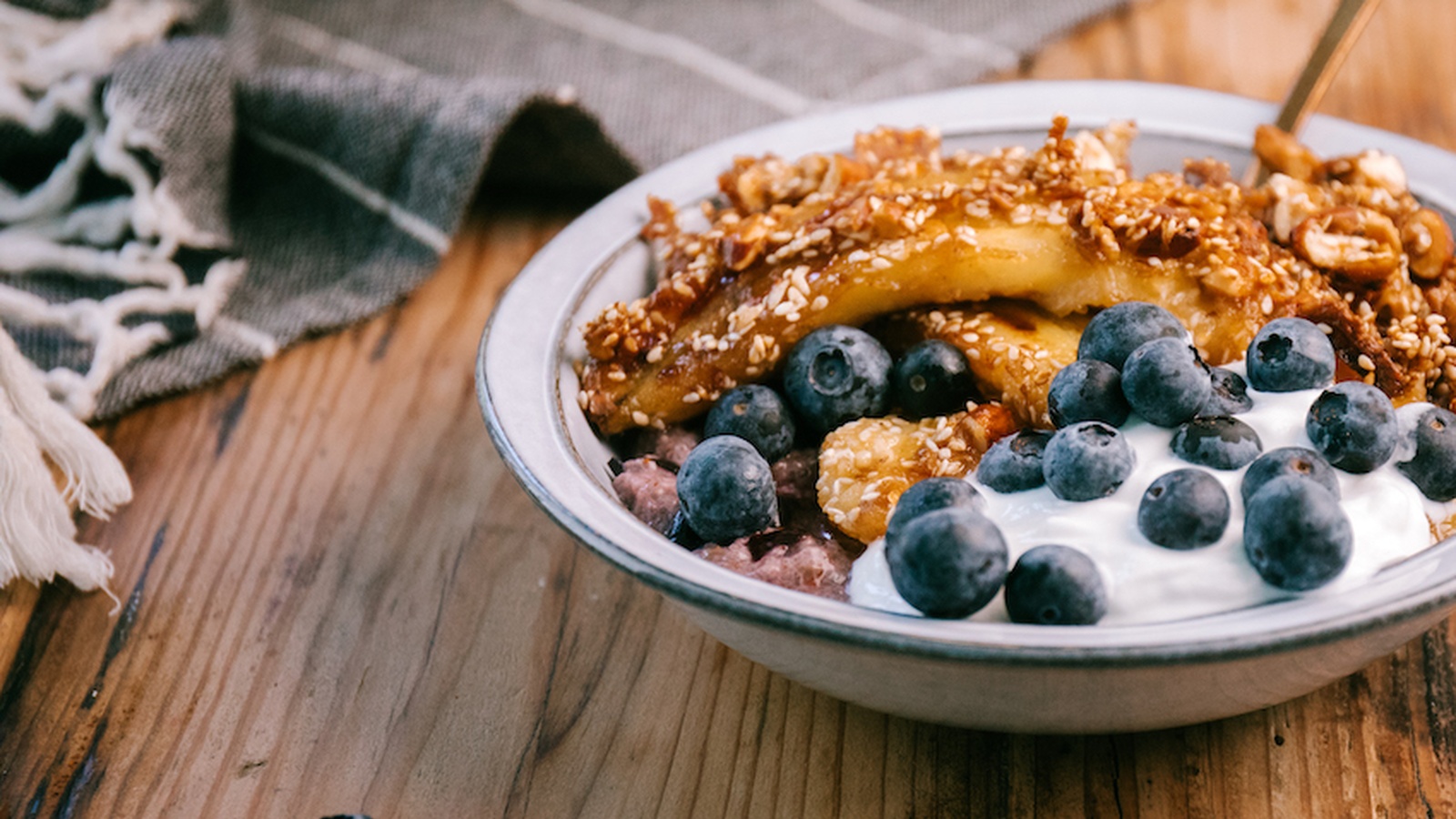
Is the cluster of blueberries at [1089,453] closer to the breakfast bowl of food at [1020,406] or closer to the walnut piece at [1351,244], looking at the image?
the breakfast bowl of food at [1020,406]

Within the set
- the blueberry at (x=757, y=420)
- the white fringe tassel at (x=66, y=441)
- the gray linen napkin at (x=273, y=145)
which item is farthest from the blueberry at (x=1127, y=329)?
the white fringe tassel at (x=66, y=441)

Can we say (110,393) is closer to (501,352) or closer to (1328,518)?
(501,352)

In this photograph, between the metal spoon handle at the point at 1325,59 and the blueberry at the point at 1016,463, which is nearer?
the blueberry at the point at 1016,463

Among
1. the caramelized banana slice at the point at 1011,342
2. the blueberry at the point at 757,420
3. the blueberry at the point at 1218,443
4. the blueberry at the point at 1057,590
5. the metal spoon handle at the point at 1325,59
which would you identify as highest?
the metal spoon handle at the point at 1325,59

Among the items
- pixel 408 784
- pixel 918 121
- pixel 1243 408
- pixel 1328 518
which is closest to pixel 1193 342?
pixel 1243 408

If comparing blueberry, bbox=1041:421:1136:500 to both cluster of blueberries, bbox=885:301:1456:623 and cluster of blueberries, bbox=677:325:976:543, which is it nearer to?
cluster of blueberries, bbox=885:301:1456:623

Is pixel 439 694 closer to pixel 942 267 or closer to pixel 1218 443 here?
pixel 942 267
